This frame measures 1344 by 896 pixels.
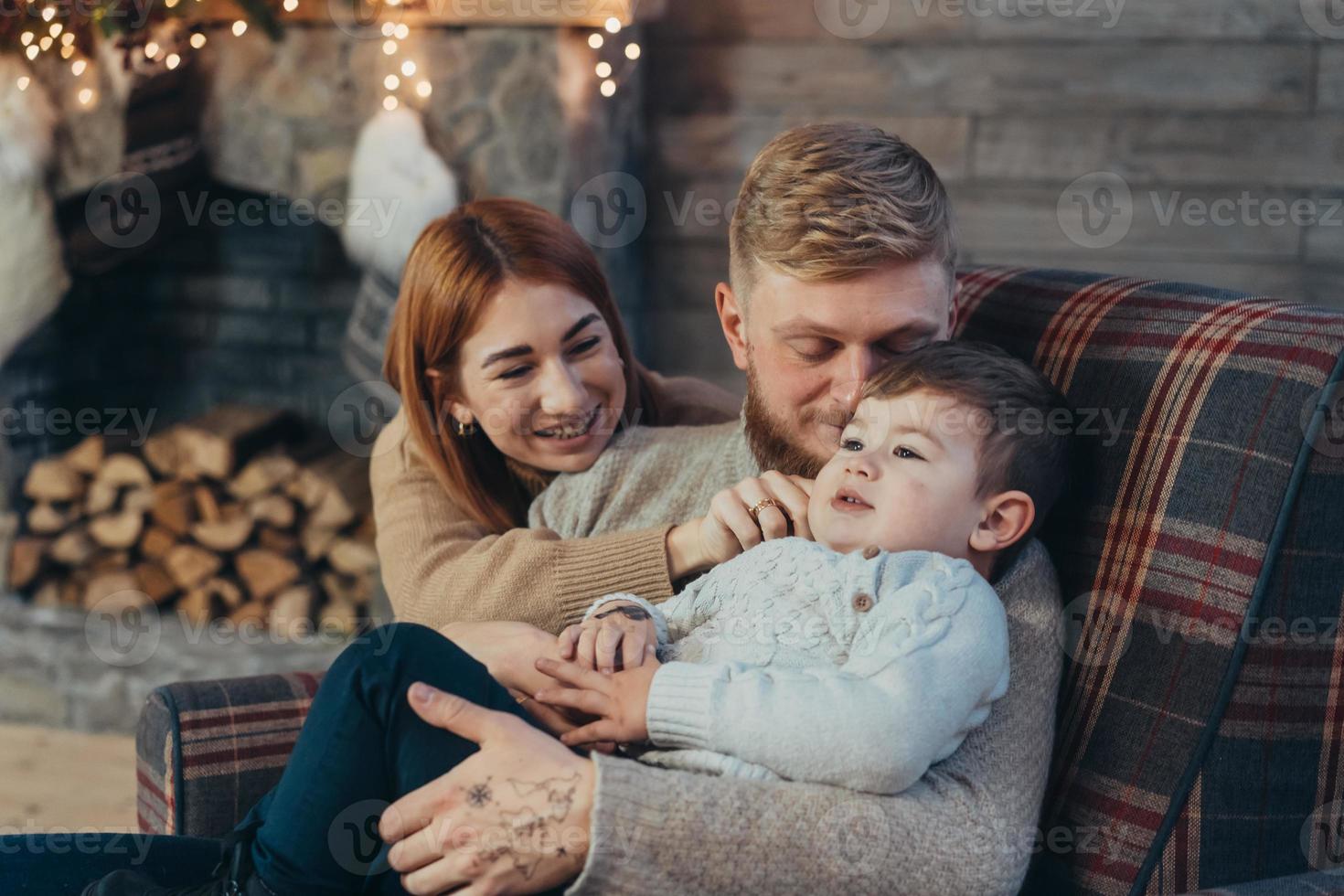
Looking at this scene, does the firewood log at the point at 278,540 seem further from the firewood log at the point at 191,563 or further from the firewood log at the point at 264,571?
the firewood log at the point at 191,563

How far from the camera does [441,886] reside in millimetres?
1141

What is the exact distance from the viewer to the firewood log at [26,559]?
3158 millimetres

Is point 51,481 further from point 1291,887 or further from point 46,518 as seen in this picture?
point 1291,887

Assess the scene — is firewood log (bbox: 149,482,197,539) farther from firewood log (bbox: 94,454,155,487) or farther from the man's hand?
the man's hand

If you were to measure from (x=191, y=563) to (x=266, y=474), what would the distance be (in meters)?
0.29

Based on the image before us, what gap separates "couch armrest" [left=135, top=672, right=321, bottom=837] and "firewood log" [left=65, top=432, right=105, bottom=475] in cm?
178

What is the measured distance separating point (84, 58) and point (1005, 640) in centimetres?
250

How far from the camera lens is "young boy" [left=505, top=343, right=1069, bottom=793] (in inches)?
44.1

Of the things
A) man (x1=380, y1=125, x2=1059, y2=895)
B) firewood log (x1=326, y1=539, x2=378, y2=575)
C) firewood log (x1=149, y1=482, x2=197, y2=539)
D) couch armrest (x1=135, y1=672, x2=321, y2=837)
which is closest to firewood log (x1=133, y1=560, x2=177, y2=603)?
firewood log (x1=149, y1=482, x2=197, y2=539)

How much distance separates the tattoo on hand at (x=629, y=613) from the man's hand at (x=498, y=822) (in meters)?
0.19

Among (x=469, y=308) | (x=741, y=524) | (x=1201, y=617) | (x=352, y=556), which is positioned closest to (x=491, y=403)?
(x=469, y=308)

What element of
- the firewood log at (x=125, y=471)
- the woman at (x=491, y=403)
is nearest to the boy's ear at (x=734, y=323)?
the woman at (x=491, y=403)

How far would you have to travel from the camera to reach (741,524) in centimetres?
141

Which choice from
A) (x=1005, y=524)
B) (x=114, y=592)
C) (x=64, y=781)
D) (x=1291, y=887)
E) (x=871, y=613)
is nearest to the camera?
(x=1291, y=887)
